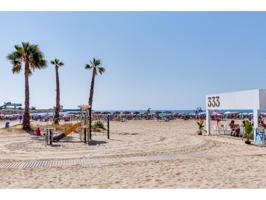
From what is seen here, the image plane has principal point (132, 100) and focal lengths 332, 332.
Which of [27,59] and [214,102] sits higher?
[27,59]

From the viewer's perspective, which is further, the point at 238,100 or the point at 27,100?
the point at 27,100

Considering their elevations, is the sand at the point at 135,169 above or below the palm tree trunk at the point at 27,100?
below

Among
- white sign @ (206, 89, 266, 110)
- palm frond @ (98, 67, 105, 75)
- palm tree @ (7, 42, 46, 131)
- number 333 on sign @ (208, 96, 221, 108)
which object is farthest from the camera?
palm frond @ (98, 67, 105, 75)

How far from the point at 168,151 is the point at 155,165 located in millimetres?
4298

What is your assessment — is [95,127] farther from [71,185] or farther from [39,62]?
[71,185]

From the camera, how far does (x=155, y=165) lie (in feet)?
40.0

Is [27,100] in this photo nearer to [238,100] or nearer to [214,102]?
[214,102]

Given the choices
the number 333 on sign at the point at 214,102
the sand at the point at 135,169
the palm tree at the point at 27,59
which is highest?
the palm tree at the point at 27,59

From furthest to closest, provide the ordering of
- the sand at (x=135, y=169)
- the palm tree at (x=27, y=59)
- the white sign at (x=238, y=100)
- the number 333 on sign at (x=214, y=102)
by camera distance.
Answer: the palm tree at (x=27, y=59) → the number 333 on sign at (x=214, y=102) → the white sign at (x=238, y=100) → the sand at (x=135, y=169)

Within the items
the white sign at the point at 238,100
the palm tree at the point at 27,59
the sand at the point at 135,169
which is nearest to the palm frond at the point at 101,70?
the palm tree at the point at 27,59

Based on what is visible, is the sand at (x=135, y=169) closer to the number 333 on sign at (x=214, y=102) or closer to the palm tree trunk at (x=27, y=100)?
the number 333 on sign at (x=214, y=102)

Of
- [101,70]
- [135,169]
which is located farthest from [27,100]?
[135,169]


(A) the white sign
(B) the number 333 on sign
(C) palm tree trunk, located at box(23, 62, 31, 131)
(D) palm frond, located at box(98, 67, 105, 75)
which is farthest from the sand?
(D) palm frond, located at box(98, 67, 105, 75)

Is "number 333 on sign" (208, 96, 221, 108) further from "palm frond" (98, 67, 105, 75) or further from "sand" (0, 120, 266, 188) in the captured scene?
"palm frond" (98, 67, 105, 75)
